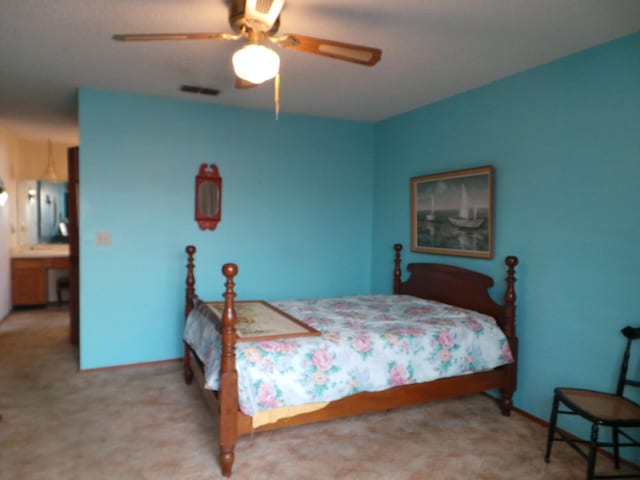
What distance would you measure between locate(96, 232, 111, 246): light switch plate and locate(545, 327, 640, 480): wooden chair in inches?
142

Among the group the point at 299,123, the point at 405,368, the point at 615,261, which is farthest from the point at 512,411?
the point at 299,123

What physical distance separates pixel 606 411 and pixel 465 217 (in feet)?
5.76

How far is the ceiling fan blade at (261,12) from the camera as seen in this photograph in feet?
5.84

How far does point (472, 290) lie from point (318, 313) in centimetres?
123

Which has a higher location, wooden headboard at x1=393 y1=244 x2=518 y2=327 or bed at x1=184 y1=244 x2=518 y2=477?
wooden headboard at x1=393 y1=244 x2=518 y2=327

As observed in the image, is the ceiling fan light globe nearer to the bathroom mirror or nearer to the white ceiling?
the white ceiling

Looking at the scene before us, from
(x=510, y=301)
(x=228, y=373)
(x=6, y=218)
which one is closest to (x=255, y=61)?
(x=228, y=373)

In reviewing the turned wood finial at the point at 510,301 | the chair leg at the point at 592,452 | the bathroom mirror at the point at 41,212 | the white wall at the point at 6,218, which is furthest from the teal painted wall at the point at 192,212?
the bathroom mirror at the point at 41,212

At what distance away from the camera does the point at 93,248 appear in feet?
12.5

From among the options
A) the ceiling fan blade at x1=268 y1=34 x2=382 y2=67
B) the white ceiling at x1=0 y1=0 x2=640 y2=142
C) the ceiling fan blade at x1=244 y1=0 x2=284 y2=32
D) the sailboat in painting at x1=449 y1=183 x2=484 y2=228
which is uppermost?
the white ceiling at x1=0 y1=0 x2=640 y2=142

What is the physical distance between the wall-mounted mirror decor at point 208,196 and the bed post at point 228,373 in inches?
81.6

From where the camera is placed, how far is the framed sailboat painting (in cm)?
340

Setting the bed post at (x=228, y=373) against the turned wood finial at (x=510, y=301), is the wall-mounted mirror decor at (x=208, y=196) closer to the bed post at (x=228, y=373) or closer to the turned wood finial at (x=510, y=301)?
the bed post at (x=228, y=373)

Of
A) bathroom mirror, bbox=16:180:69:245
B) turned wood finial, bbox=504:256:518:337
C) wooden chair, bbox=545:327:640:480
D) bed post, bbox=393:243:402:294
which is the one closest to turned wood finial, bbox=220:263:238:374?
wooden chair, bbox=545:327:640:480
